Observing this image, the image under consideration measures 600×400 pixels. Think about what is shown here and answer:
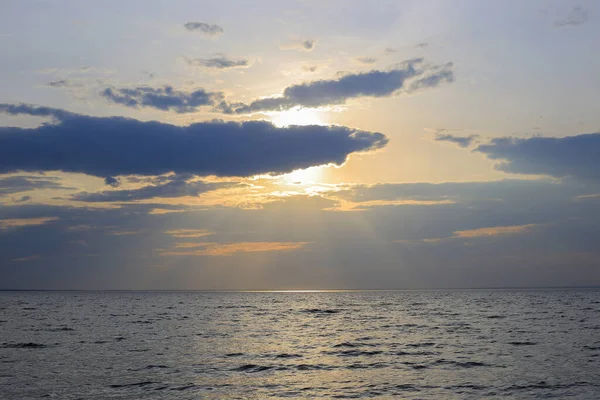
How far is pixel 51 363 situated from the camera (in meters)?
44.4

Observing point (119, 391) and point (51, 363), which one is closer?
point (119, 391)

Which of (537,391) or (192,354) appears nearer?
(537,391)

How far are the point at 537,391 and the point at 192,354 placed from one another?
28830 millimetres

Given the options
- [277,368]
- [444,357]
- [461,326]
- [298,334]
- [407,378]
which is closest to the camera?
[407,378]

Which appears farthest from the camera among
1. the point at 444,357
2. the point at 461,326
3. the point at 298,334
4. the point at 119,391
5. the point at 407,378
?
the point at 461,326

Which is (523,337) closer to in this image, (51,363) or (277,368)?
(277,368)

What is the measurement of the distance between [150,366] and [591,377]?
104ft

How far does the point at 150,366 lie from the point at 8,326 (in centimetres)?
4867

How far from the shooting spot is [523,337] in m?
62.6

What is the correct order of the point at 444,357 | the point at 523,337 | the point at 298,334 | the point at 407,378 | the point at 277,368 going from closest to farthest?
the point at 407,378
the point at 277,368
the point at 444,357
the point at 523,337
the point at 298,334

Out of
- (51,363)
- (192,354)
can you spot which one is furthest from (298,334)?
(51,363)

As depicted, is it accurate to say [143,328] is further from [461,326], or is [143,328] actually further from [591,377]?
[591,377]

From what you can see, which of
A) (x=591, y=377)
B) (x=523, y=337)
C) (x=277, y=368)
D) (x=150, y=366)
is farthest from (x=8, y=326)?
(x=591, y=377)

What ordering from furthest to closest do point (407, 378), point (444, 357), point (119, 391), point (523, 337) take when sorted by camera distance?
1. point (523, 337)
2. point (444, 357)
3. point (407, 378)
4. point (119, 391)
